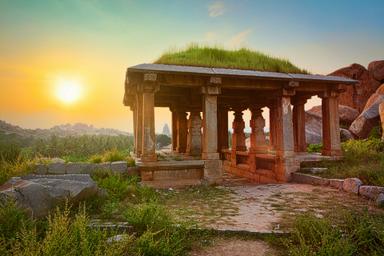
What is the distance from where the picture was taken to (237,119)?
1476cm

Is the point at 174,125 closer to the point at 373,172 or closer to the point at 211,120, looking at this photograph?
the point at 211,120

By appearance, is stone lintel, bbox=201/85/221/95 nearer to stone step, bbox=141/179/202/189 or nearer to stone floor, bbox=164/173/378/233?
stone step, bbox=141/179/202/189

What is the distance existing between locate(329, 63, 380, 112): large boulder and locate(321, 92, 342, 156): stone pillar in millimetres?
13957

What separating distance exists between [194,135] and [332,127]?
5.79 m

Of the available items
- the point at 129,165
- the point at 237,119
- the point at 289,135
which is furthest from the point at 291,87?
the point at 129,165

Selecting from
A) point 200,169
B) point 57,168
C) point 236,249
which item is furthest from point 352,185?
point 57,168

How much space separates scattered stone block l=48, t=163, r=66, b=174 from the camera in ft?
27.9

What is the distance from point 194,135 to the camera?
13.0 metres

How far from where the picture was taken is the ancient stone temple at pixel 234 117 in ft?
29.6

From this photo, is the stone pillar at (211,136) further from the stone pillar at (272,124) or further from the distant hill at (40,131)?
the distant hill at (40,131)

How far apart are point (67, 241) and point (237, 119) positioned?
12243 mm

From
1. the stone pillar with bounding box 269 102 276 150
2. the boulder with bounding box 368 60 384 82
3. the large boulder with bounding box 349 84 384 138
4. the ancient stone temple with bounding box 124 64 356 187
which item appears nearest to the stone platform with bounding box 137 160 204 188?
the ancient stone temple with bounding box 124 64 356 187

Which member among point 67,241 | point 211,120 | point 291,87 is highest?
point 291,87

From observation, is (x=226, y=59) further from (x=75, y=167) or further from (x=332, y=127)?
(x=75, y=167)
